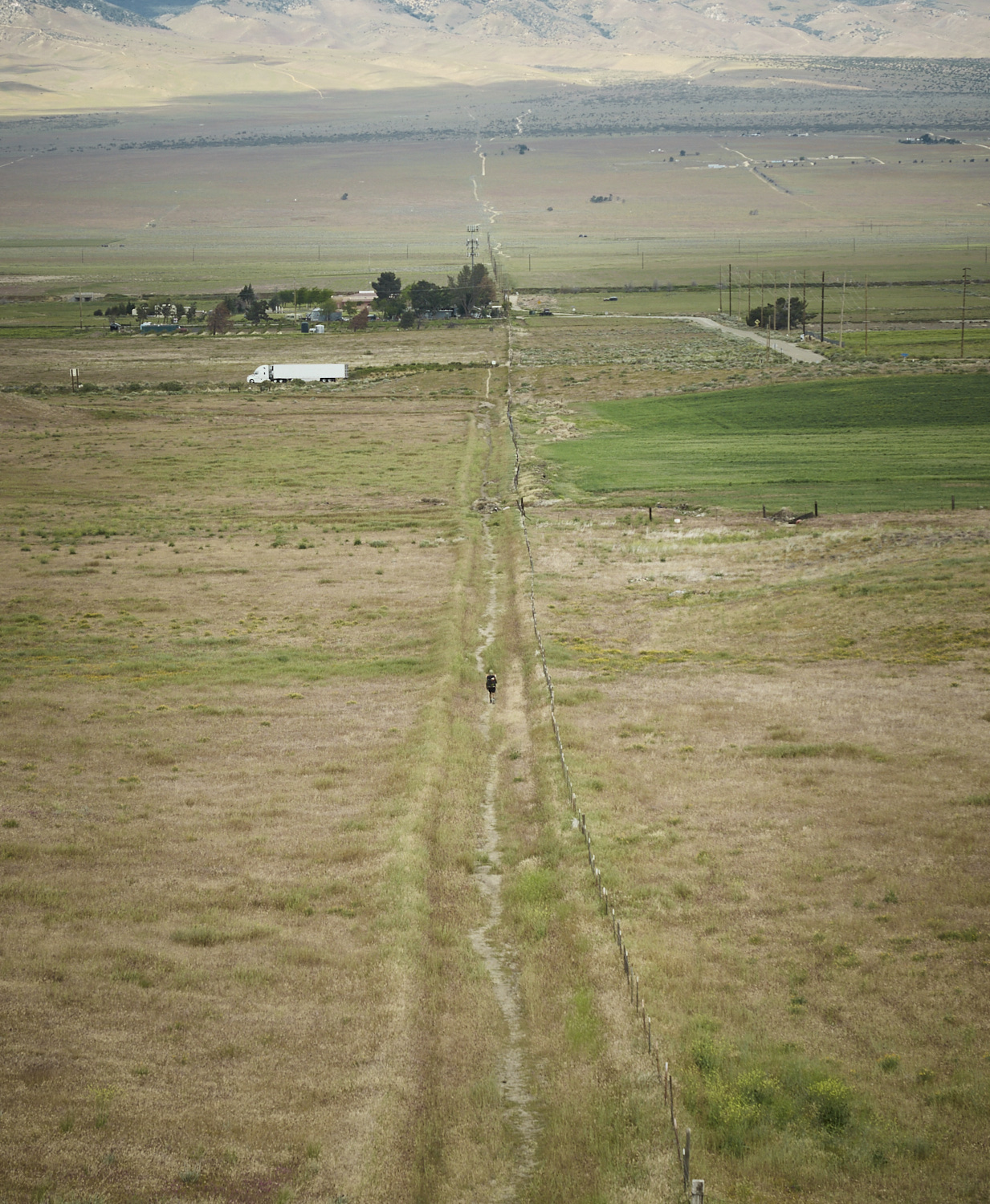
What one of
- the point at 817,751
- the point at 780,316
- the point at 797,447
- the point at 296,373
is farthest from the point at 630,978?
the point at 780,316

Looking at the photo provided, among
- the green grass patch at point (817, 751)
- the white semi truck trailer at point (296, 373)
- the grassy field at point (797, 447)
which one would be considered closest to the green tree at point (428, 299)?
the white semi truck trailer at point (296, 373)

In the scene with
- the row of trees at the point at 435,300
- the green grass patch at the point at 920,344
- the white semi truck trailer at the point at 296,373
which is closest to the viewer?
the green grass patch at the point at 920,344

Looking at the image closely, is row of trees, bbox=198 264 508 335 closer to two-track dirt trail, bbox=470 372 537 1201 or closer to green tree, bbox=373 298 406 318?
green tree, bbox=373 298 406 318

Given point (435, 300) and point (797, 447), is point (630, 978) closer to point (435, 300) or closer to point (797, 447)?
point (797, 447)

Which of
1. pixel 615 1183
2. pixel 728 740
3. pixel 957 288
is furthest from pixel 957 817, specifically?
pixel 957 288

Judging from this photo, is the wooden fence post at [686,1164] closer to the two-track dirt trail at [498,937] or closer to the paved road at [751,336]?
the two-track dirt trail at [498,937]
